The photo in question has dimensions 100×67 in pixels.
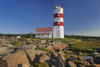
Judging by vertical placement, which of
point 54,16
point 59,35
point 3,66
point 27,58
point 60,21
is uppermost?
point 54,16

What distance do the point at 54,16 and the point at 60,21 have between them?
4623 millimetres

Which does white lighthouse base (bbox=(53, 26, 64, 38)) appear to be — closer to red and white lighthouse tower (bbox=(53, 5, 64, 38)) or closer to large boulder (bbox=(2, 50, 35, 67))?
red and white lighthouse tower (bbox=(53, 5, 64, 38))

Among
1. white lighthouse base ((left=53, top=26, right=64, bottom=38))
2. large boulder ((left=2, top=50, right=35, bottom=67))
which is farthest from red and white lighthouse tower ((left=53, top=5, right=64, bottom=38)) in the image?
large boulder ((left=2, top=50, right=35, bottom=67))

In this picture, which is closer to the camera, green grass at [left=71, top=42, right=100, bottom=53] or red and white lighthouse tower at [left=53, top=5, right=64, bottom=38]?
green grass at [left=71, top=42, right=100, bottom=53]

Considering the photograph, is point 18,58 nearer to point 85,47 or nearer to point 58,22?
point 85,47

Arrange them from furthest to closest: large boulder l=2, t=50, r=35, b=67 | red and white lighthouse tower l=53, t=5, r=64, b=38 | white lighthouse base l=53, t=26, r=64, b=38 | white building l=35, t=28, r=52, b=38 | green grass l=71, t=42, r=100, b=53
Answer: white building l=35, t=28, r=52, b=38 < white lighthouse base l=53, t=26, r=64, b=38 < red and white lighthouse tower l=53, t=5, r=64, b=38 < green grass l=71, t=42, r=100, b=53 < large boulder l=2, t=50, r=35, b=67

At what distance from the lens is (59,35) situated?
4831cm

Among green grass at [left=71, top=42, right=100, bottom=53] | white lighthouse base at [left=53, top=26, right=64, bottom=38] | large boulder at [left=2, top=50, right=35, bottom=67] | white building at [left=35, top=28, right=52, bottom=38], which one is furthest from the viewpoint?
white building at [left=35, top=28, right=52, bottom=38]

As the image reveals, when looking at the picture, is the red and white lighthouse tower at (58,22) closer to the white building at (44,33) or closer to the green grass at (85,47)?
the white building at (44,33)

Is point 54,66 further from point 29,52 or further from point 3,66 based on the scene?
point 3,66

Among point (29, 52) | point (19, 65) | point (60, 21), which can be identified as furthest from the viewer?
point (60, 21)

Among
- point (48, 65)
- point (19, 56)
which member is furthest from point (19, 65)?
point (48, 65)

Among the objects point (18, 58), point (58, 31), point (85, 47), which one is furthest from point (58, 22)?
point (18, 58)

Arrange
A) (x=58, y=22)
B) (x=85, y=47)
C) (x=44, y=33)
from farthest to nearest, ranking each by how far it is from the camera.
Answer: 1. (x=44, y=33)
2. (x=58, y=22)
3. (x=85, y=47)
